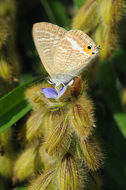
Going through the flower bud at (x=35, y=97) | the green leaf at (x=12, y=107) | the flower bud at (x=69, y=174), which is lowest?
the flower bud at (x=69, y=174)

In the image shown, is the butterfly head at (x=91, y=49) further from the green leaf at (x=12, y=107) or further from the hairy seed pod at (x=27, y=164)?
the hairy seed pod at (x=27, y=164)

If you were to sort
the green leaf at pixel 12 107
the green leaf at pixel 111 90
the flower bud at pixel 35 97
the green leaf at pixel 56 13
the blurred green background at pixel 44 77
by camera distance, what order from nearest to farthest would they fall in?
the flower bud at pixel 35 97, the green leaf at pixel 12 107, the blurred green background at pixel 44 77, the green leaf at pixel 111 90, the green leaf at pixel 56 13

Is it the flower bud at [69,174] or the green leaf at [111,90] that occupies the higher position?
the green leaf at [111,90]

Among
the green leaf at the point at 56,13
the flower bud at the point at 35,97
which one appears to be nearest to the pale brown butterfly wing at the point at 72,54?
the flower bud at the point at 35,97

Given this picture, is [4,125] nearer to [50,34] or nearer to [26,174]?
[26,174]

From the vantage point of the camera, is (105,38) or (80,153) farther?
(105,38)

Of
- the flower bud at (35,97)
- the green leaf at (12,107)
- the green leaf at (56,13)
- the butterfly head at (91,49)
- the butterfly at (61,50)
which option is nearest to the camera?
the butterfly head at (91,49)

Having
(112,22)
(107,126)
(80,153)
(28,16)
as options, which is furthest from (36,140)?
(28,16)
